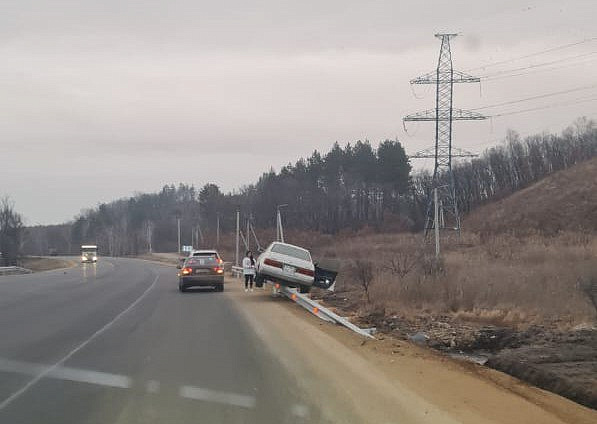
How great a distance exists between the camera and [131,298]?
25.7 meters

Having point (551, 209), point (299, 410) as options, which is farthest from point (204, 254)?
point (551, 209)

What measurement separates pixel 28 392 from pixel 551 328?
10.8m

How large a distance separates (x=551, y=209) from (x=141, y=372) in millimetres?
64289

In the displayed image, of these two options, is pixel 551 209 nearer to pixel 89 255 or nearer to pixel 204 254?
pixel 204 254

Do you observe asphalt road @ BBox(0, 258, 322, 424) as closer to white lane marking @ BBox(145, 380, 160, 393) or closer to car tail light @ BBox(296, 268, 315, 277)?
white lane marking @ BBox(145, 380, 160, 393)

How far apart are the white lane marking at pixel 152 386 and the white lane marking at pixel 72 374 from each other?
0.26m

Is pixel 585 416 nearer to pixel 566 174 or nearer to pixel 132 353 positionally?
pixel 132 353

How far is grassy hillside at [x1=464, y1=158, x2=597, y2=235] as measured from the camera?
6197 cm

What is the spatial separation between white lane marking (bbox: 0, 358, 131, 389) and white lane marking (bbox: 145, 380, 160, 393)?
262mm

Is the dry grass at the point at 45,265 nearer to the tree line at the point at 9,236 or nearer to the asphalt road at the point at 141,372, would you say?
the tree line at the point at 9,236

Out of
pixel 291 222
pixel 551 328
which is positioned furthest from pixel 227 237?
pixel 551 328

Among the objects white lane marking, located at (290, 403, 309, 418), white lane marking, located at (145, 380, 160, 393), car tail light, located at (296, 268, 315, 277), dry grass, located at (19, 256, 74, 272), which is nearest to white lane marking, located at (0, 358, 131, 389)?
white lane marking, located at (145, 380, 160, 393)

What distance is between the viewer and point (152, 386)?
346 inches

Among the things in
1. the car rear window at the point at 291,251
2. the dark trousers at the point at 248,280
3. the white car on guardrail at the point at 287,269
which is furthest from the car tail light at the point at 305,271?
the dark trousers at the point at 248,280
